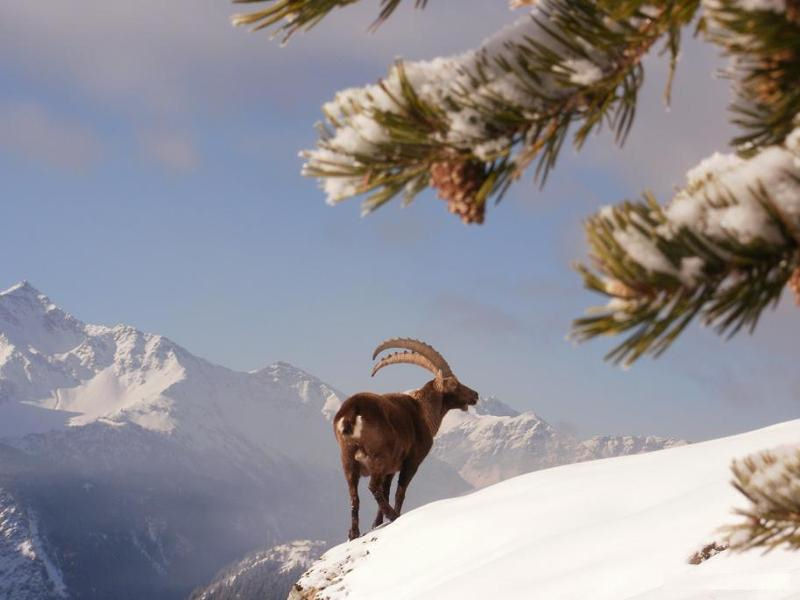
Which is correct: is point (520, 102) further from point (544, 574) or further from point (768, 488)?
point (544, 574)

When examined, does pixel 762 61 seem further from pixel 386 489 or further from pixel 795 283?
pixel 386 489

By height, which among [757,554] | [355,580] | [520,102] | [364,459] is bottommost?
[757,554]

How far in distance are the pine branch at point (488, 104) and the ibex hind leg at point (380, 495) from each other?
43.3ft

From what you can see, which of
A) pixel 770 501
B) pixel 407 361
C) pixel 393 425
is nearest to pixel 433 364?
pixel 407 361

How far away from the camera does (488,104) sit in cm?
331

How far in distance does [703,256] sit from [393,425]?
13.6 meters

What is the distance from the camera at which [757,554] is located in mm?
9086

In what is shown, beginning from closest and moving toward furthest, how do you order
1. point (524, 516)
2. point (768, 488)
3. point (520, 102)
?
point (520, 102) < point (768, 488) < point (524, 516)

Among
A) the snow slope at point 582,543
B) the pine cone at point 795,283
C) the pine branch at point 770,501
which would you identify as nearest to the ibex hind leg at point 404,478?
the snow slope at point 582,543

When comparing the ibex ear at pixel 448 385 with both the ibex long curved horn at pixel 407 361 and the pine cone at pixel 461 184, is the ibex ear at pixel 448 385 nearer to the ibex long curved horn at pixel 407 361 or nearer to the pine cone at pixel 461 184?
the ibex long curved horn at pixel 407 361

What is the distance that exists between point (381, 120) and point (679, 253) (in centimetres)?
124

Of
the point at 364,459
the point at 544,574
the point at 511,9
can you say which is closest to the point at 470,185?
the point at 511,9

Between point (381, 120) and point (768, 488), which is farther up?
point (381, 120)

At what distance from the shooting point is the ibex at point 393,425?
15.7 m
